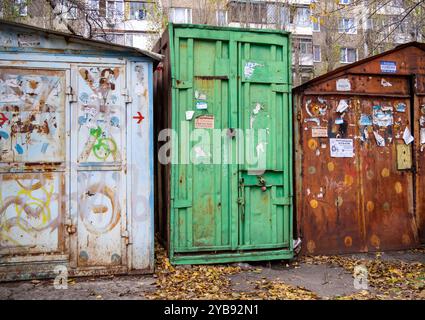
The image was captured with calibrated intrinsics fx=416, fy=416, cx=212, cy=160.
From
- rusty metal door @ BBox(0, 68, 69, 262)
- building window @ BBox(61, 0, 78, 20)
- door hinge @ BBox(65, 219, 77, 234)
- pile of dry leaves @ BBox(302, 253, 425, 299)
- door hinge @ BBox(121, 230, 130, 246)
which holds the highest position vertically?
building window @ BBox(61, 0, 78, 20)

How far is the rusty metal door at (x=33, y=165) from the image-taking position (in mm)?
4871

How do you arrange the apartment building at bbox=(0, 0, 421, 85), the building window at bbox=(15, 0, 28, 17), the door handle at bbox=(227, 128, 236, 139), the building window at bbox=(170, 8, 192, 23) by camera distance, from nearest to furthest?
the door handle at bbox=(227, 128, 236, 139)
the building window at bbox=(15, 0, 28, 17)
the apartment building at bbox=(0, 0, 421, 85)
the building window at bbox=(170, 8, 192, 23)

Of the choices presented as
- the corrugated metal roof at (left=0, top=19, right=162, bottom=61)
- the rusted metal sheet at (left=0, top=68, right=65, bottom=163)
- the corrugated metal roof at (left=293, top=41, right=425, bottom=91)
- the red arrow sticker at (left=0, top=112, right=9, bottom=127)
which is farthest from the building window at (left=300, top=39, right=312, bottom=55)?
the red arrow sticker at (left=0, top=112, right=9, bottom=127)

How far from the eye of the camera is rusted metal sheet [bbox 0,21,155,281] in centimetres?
489

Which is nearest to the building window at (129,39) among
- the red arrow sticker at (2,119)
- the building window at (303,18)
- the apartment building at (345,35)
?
the building window at (303,18)

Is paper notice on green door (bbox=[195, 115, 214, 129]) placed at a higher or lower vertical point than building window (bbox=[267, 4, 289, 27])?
lower

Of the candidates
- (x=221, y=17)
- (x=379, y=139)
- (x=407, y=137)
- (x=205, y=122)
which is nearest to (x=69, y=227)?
(x=205, y=122)

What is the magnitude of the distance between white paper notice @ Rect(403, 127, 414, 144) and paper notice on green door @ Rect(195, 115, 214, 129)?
3373 millimetres

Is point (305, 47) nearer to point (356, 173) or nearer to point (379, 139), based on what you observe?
point (379, 139)

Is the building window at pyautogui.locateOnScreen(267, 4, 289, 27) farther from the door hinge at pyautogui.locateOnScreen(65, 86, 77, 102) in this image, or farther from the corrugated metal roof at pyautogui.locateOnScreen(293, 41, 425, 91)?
the door hinge at pyautogui.locateOnScreen(65, 86, 77, 102)

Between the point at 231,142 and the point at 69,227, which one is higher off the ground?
the point at 231,142

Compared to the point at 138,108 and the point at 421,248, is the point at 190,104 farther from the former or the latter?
the point at 421,248

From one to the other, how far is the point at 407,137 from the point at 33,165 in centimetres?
566

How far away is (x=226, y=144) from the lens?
18.6ft
